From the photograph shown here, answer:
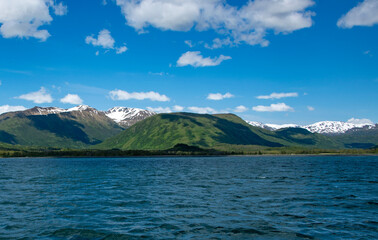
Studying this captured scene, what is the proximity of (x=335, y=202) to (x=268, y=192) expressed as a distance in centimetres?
1284

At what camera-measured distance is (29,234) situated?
107 feet

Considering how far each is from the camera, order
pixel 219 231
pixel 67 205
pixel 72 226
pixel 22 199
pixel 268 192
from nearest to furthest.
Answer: pixel 219 231 < pixel 72 226 < pixel 67 205 < pixel 22 199 < pixel 268 192

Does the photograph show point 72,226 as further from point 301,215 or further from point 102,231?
point 301,215

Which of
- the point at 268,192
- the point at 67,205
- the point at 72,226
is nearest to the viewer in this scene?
the point at 72,226

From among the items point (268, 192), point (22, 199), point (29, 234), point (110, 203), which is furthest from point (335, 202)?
point (22, 199)

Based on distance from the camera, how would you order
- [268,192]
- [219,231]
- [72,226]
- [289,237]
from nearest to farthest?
1. [289,237]
2. [219,231]
3. [72,226]
4. [268,192]

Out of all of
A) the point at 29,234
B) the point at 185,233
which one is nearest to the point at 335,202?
the point at 185,233

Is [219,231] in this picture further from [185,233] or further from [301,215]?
[301,215]

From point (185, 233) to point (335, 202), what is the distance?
2918 cm

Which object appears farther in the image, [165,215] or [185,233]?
[165,215]

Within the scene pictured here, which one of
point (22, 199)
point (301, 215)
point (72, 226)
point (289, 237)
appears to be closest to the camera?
point (289, 237)

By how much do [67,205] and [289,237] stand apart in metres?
33.3

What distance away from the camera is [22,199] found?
2175 inches

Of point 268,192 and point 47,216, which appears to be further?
point 268,192
